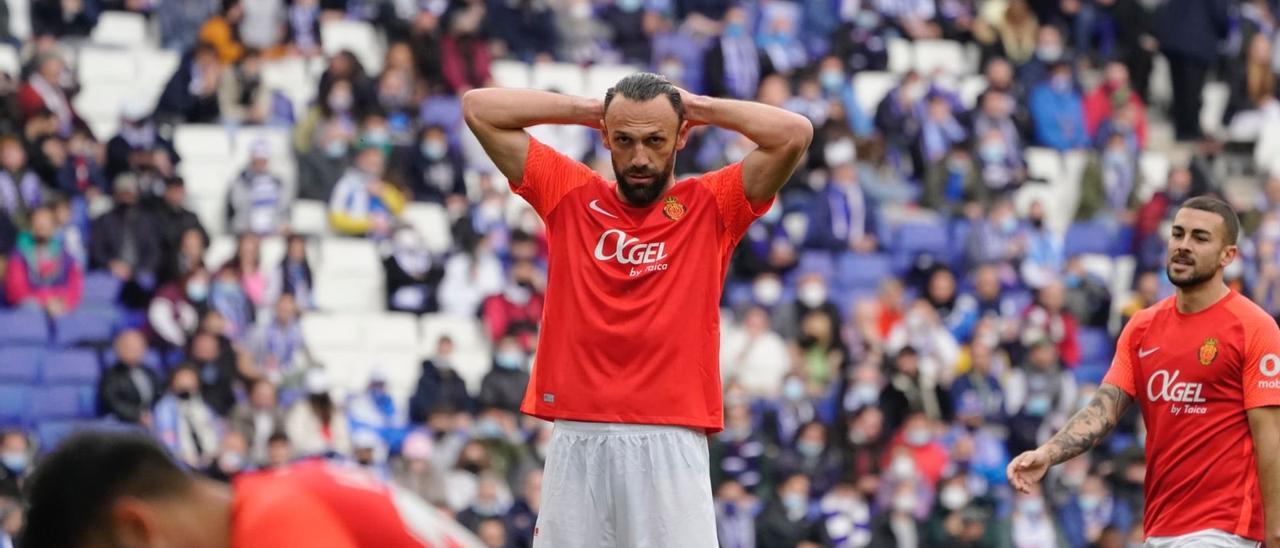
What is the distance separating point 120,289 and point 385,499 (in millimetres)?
14479

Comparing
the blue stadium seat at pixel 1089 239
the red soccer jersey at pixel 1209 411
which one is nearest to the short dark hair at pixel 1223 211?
the red soccer jersey at pixel 1209 411

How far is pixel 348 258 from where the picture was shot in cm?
2000

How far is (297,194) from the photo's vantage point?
20.4 m

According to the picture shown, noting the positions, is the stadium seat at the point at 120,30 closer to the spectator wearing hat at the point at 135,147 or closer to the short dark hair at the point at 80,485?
the spectator wearing hat at the point at 135,147

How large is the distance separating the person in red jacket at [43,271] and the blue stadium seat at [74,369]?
1.85 feet

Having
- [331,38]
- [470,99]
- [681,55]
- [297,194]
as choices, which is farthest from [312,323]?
[470,99]

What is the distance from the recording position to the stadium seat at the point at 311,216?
20250 mm

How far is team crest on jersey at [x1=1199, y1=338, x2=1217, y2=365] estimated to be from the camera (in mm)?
8695

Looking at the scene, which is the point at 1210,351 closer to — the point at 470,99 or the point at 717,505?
the point at 470,99

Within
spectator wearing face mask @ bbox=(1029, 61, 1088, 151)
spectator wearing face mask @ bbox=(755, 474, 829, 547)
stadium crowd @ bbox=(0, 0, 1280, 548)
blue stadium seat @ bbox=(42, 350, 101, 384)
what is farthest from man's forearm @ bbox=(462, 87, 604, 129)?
spectator wearing face mask @ bbox=(1029, 61, 1088, 151)

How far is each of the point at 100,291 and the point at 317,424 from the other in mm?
2418

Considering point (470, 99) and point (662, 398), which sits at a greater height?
point (470, 99)

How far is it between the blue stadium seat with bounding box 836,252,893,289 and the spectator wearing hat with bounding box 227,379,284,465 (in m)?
6.60

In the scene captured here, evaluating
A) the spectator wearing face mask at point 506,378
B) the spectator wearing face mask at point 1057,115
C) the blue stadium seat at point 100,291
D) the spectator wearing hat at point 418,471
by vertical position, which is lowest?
the spectator wearing hat at point 418,471
